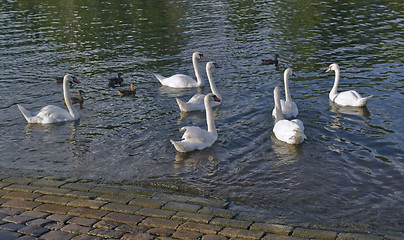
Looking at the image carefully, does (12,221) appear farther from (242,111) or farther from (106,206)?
(242,111)

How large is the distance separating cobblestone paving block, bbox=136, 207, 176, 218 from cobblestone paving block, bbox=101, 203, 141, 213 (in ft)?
0.40

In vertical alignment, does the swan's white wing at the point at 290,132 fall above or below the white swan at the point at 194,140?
below

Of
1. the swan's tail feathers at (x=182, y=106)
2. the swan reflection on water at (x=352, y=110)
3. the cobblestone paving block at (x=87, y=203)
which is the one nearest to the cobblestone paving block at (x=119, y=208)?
the cobblestone paving block at (x=87, y=203)

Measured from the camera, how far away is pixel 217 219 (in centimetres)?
725

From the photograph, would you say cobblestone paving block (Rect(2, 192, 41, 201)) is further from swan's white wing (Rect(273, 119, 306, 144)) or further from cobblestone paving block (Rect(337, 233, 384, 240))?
swan's white wing (Rect(273, 119, 306, 144))

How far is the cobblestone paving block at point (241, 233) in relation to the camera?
664 cm

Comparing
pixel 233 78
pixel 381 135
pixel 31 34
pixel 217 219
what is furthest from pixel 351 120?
pixel 31 34

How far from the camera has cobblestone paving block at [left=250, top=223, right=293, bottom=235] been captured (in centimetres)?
679

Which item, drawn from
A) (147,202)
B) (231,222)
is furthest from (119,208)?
(231,222)

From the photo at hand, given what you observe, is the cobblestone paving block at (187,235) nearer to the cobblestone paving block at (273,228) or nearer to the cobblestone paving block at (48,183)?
the cobblestone paving block at (273,228)

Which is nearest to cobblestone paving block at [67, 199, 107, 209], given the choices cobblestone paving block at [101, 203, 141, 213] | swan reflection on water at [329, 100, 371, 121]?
cobblestone paving block at [101, 203, 141, 213]

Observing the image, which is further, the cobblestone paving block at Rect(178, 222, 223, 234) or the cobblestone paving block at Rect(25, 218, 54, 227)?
the cobblestone paving block at Rect(25, 218, 54, 227)

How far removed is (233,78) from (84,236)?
11.1 m

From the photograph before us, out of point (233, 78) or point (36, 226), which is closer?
point (36, 226)
